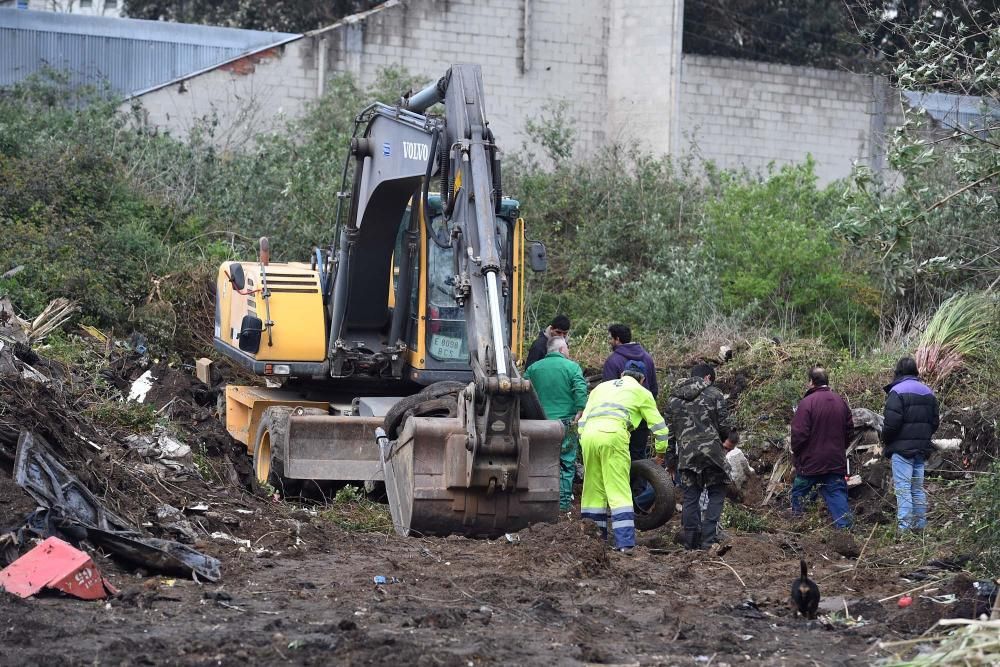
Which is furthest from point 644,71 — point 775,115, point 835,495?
point 835,495

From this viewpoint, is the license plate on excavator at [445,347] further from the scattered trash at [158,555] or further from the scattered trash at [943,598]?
the scattered trash at [943,598]

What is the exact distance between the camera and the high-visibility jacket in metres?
10.2

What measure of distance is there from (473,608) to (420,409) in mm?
2882

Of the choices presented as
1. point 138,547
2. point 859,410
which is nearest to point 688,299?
point 859,410

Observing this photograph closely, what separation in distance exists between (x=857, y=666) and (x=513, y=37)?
18.8m

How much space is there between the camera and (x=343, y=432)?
11227 mm

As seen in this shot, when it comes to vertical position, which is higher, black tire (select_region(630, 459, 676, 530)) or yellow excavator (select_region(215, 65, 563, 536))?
yellow excavator (select_region(215, 65, 563, 536))

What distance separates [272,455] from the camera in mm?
11625

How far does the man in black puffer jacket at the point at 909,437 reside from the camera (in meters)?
11.2

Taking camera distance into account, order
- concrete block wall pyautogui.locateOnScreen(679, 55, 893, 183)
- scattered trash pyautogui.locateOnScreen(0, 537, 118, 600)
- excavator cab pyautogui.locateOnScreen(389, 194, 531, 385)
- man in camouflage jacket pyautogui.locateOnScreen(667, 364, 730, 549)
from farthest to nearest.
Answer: concrete block wall pyautogui.locateOnScreen(679, 55, 893, 183), excavator cab pyautogui.locateOnScreen(389, 194, 531, 385), man in camouflage jacket pyautogui.locateOnScreen(667, 364, 730, 549), scattered trash pyautogui.locateOnScreen(0, 537, 118, 600)

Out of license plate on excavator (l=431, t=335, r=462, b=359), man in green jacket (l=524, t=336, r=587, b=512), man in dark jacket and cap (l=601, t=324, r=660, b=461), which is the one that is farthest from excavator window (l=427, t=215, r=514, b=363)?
man in dark jacket and cap (l=601, t=324, r=660, b=461)

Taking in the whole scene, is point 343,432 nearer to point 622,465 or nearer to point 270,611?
point 622,465

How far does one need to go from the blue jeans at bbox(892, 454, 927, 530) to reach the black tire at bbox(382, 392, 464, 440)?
399 centimetres

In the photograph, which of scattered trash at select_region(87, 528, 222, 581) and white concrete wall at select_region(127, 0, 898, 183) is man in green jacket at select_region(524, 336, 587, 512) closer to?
scattered trash at select_region(87, 528, 222, 581)
